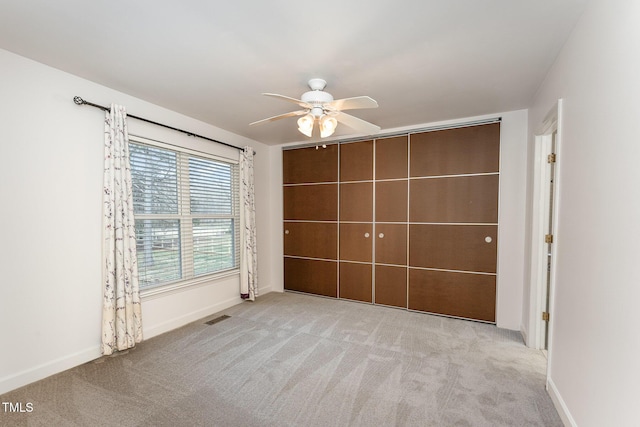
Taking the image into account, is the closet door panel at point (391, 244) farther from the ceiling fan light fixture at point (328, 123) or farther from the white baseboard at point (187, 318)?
the white baseboard at point (187, 318)

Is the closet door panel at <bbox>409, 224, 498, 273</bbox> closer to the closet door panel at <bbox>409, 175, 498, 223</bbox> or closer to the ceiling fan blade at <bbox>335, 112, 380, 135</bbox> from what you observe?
the closet door panel at <bbox>409, 175, 498, 223</bbox>

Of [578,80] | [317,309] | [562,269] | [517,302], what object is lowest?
[317,309]

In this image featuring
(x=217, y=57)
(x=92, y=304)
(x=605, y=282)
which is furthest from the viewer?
(x=92, y=304)

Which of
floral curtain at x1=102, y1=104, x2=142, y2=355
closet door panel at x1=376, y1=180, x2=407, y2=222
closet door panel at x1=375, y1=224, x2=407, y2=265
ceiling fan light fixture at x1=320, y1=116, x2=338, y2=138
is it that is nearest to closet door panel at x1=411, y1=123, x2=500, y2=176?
closet door panel at x1=376, y1=180, x2=407, y2=222

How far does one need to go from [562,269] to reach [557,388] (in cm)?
83

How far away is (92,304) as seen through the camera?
98.3 inches

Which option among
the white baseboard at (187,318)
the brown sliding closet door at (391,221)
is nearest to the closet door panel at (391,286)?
the brown sliding closet door at (391,221)

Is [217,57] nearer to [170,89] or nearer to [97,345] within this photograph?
[170,89]

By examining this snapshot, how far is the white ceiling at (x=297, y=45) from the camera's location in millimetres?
1565

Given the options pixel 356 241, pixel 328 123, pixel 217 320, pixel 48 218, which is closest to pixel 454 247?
pixel 356 241

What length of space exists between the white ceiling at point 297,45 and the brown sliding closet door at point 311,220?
1690 millimetres

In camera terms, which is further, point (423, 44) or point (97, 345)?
point (97, 345)

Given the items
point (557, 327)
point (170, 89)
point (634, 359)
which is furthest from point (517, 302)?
point (170, 89)

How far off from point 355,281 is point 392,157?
1909 mm
